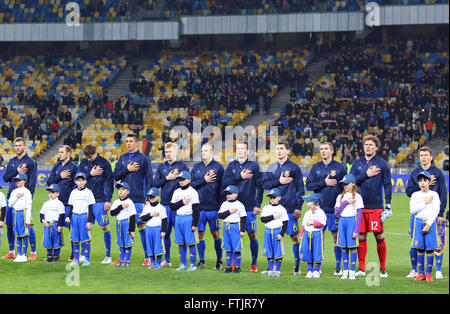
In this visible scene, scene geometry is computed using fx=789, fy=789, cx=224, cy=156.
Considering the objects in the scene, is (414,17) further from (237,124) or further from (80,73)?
(80,73)

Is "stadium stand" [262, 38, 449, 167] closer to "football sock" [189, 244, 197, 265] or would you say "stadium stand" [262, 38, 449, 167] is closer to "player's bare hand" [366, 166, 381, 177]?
"player's bare hand" [366, 166, 381, 177]

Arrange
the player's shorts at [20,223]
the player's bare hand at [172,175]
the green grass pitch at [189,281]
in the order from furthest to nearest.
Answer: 1. the player's shorts at [20,223]
2. the player's bare hand at [172,175]
3. the green grass pitch at [189,281]

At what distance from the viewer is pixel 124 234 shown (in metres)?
13.3

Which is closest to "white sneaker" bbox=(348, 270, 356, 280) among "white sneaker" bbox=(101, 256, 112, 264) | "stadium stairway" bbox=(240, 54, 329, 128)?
"white sneaker" bbox=(101, 256, 112, 264)

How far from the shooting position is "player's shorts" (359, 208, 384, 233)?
1216 centimetres

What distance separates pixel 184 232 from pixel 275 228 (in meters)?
1.54

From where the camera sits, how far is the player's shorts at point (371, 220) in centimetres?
1216

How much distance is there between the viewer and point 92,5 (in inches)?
1752

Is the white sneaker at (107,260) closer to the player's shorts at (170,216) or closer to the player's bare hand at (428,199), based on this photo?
the player's shorts at (170,216)

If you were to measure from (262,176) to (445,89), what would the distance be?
2884cm

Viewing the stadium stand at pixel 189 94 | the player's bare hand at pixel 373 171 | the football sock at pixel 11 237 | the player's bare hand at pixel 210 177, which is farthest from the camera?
the stadium stand at pixel 189 94

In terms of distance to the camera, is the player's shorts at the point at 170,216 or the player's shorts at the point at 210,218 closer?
the player's shorts at the point at 210,218

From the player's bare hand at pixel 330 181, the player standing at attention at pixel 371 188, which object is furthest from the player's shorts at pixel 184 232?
the player standing at attention at pixel 371 188

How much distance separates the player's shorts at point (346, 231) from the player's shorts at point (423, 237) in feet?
2.93
